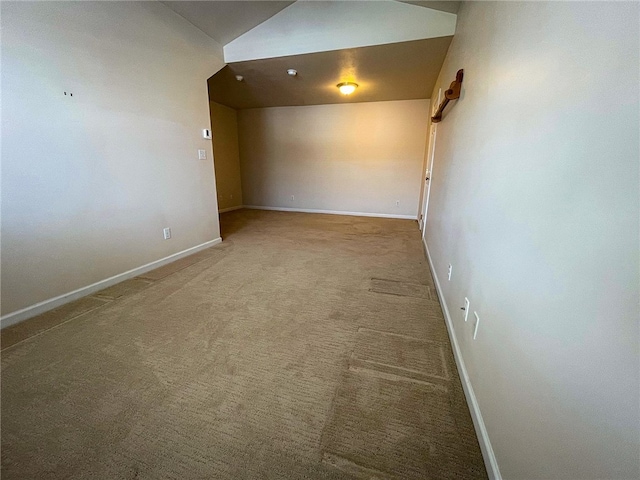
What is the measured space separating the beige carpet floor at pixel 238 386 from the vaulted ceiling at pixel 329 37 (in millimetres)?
2711

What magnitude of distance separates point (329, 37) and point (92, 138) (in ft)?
8.75

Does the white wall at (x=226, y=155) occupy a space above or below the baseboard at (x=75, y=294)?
above

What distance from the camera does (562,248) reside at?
63 centimetres

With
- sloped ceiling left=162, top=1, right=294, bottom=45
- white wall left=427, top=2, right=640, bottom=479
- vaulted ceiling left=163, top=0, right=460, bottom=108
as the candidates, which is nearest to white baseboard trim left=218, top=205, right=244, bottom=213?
vaulted ceiling left=163, top=0, right=460, bottom=108

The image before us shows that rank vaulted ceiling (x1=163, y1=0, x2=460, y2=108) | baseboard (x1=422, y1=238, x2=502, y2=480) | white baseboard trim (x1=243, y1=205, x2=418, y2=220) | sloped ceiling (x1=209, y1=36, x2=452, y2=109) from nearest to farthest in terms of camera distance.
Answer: baseboard (x1=422, y1=238, x2=502, y2=480) → vaulted ceiling (x1=163, y1=0, x2=460, y2=108) → sloped ceiling (x1=209, y1=36, x2=452, y2=109) → white baseboard trim (x1=243, y1=205, x2=418, y2=220)

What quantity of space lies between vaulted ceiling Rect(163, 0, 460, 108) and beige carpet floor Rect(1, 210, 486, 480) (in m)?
2.71

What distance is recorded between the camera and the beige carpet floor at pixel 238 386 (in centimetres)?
94

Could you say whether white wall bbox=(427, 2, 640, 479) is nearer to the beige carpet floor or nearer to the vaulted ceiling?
the beige carpet floor

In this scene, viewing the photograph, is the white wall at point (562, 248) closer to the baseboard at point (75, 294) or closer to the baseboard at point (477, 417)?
the baseboard at point (477, 417)

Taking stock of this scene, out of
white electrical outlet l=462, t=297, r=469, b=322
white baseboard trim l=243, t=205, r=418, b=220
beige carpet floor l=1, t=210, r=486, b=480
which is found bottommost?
beige carpet floor l=1, t=210, r=486, b=480

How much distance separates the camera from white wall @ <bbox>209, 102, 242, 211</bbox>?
571 cm

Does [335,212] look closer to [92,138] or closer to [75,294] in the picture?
[92,138]

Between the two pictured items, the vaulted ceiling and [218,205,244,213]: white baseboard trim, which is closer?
the vaulted ceiling

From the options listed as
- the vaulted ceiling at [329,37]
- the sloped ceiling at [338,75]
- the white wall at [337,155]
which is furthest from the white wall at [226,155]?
the vaulted ceiling at [329,37]
